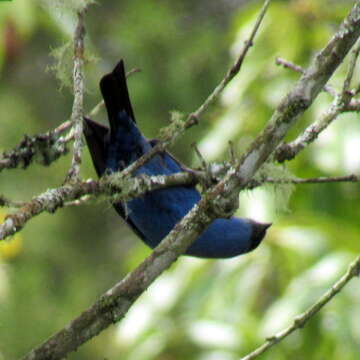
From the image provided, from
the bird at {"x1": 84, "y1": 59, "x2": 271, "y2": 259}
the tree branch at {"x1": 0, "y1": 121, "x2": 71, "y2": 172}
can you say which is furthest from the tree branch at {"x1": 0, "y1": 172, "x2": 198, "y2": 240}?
the bird at {"x1": 84, "y1": 59, "x2": 271, "y2": 259}

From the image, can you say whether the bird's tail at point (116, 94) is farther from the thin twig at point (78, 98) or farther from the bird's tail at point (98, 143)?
the thin twig at point (78, 98)

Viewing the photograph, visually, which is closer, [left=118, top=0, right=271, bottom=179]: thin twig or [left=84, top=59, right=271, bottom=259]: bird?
[left=118, top=0, right=271, bottom=179]: thin twig

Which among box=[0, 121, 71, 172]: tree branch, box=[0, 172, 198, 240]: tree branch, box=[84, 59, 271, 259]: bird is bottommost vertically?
box=[0, 172, 198, 240]: tree branch

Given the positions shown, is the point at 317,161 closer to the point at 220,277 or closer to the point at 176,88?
the point at 220,277

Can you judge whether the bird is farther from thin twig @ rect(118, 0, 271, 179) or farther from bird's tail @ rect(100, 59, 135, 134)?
thin twig @ rect(118, 0, 271, 179)

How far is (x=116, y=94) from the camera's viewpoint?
11.8 ft

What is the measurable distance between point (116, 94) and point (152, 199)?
43cm

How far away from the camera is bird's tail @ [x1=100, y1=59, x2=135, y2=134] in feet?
11.1

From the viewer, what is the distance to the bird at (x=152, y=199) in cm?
366

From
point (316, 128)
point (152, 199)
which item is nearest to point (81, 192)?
point (316, 128)

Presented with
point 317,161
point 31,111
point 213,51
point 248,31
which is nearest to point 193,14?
point 213,51

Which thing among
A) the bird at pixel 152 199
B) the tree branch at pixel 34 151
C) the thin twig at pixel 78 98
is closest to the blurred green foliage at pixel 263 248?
the thin twig at pixel 78 98

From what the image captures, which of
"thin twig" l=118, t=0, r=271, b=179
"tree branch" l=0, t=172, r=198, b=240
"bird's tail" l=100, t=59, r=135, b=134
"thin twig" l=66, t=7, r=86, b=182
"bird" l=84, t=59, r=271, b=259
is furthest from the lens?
"bird" l=84, t=59, r=271, b=259

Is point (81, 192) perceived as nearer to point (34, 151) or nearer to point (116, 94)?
point (34, 151)
